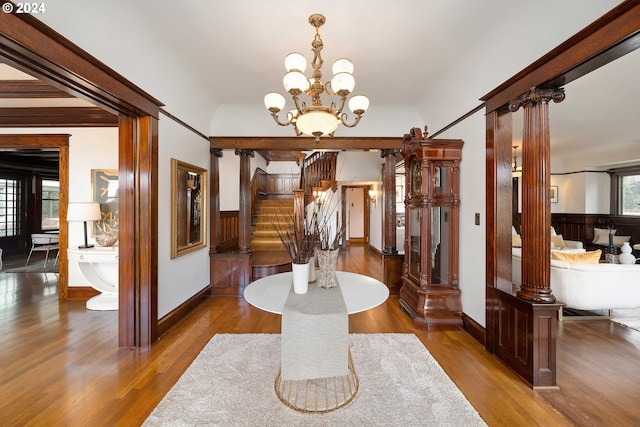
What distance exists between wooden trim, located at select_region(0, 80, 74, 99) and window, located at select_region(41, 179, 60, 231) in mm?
5947

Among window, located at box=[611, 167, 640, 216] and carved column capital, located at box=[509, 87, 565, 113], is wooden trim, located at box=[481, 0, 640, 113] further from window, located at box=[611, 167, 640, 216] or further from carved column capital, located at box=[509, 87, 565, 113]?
window, located at box=[611, 167, 640, 216]

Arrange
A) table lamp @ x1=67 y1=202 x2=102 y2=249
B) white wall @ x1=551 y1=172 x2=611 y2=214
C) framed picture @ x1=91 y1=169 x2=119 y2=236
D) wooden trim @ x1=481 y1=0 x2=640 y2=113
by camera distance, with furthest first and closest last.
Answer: white wall @ x1=551 y1=172 x2=611 y2=214 → framed picture @ x1=91 y1=169 x2=119 y2=236 → table lamp @ x1=67 y1=202 x2=102 y2=249 → wooden trim @ x1=481 y1=0 x2=640 y2=113

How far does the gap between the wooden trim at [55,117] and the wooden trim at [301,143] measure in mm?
1579

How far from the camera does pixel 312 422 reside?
1.69 meters

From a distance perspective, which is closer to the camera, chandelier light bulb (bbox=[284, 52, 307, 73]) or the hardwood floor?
the hardwood floor

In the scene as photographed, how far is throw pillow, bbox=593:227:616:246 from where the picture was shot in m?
6.98

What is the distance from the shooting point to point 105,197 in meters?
4.06

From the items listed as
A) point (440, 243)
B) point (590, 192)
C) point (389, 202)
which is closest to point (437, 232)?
point (440, 243)

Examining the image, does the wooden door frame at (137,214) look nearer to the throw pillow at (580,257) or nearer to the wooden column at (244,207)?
the wooden column at (244,207)

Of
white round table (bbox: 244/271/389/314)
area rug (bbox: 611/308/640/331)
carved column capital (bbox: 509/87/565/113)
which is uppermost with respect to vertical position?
carved column capital (bbox: 509/87/565/113)

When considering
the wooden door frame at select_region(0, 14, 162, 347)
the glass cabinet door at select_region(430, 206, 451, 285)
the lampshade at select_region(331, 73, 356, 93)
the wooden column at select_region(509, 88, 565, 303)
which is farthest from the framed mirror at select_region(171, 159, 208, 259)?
the wooden column at select_region(509, 88, 565, 303)

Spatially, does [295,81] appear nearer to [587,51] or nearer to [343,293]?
[343,293]

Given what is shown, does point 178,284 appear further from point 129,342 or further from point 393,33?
point 393,33

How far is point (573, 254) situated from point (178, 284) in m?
5.11
